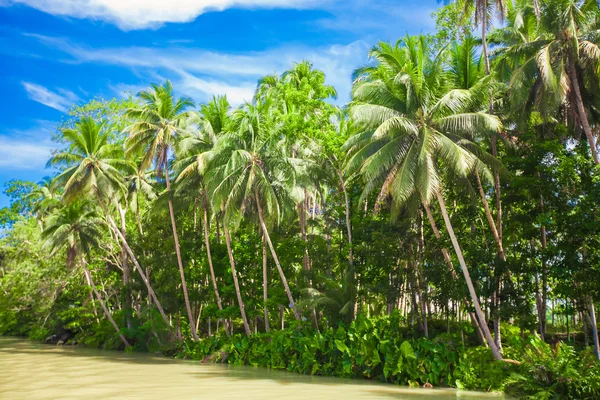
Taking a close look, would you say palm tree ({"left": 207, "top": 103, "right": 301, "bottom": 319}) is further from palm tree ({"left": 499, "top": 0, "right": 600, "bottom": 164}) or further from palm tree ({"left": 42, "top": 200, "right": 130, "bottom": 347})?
palm tree ({"left": 42, "top": 200, "right": 130, "bottom": 347})

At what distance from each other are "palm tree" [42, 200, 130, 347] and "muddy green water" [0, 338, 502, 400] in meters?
6.99

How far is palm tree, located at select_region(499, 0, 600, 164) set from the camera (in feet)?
52.1

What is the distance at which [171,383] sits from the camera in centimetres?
1514

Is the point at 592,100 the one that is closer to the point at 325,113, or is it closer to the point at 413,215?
the point at 413,215

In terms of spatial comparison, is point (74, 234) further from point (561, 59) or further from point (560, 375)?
point (560, 375)

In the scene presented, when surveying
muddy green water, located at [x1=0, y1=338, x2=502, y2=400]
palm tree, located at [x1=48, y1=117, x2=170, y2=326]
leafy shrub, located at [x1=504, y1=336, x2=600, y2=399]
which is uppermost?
palm tree, located at [x1=48, y1=117, x2=170, y2=326]

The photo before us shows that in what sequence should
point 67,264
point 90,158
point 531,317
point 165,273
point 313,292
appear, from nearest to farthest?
point 531,317
point 313,292
point 90,158
point 165,273
point 67,264

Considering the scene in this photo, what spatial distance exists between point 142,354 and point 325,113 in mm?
14462

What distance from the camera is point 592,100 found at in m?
18.8

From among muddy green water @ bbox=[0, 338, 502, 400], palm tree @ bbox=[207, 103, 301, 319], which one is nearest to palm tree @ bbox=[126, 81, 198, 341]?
palm tree @ bbox=[207, 103, 301, 319]

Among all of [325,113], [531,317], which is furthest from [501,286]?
[325,113]

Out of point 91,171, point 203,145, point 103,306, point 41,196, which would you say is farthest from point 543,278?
point 41,196

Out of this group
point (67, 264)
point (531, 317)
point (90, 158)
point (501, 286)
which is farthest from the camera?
point (67, 264)

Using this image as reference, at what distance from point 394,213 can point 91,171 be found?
48.6 ft
